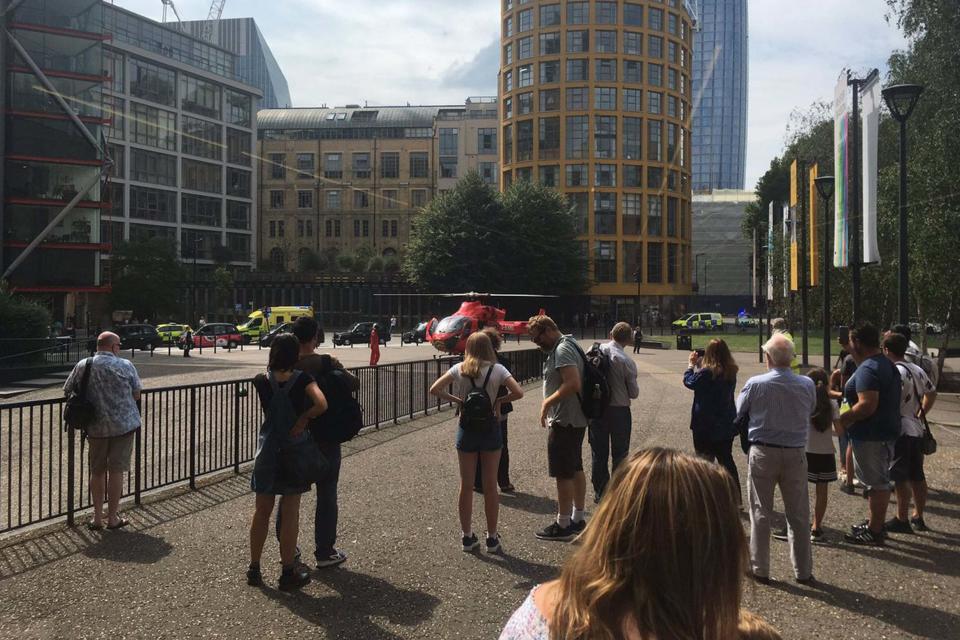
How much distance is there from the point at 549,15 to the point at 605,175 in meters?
16.3

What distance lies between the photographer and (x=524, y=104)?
7719cm

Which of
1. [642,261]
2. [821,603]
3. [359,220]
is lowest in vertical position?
[821,603]

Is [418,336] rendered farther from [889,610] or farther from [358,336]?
[889,610]

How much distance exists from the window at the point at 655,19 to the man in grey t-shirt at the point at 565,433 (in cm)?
7572

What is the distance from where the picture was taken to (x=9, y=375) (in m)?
21.9

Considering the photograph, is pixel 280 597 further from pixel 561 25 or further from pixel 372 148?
pixel 372 148

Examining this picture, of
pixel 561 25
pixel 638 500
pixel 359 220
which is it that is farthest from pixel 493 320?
pixel 359 220

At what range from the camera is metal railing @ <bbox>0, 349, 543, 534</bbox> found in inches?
273

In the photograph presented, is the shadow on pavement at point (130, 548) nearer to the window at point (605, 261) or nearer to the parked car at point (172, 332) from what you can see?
the parked car at point (172, 332)

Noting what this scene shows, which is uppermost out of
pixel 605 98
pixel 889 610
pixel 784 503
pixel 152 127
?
pixel 605 98

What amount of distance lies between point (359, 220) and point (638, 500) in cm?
9672

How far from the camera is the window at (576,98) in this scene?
244ft

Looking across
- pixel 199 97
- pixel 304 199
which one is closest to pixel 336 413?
pixel 199 97

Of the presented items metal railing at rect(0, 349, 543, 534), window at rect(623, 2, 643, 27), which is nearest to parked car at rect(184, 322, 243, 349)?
metal railing at rect(0, 349, 543, 534)
